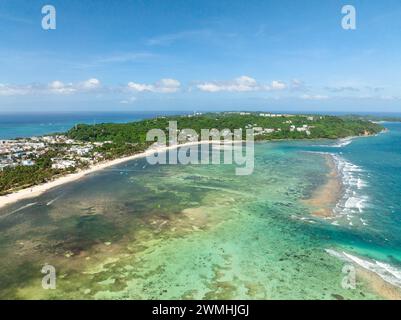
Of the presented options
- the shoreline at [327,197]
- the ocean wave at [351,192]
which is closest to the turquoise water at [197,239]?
the ocean wave at [351,192]

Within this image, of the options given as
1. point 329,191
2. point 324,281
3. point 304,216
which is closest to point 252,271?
point 324,281

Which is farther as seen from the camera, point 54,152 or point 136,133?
point 136,133

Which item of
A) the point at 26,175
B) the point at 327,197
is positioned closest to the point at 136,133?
the point at 26,175

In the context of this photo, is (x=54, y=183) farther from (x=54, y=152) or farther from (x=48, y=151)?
(x=48, y=151)

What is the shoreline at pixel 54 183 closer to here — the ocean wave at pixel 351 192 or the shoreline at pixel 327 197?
the shoreline at pixel 327 197
